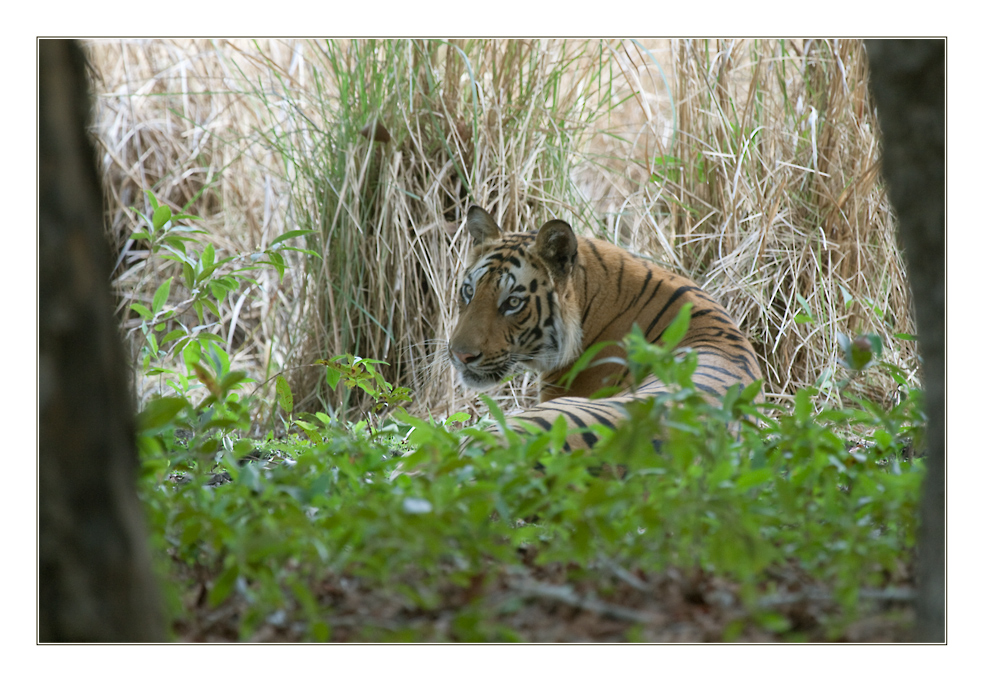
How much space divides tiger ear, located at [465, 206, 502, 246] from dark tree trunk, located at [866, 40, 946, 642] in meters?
2.04

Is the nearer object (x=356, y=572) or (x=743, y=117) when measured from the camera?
(x=356, y=572)

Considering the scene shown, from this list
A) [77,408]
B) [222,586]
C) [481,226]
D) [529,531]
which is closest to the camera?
[77,408]

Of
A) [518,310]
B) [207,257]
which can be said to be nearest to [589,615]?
[207,257]

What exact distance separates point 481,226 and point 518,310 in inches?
17.4

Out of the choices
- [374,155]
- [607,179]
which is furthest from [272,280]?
[607,179]

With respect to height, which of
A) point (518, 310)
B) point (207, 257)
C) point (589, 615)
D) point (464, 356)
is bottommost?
point (589, 615)

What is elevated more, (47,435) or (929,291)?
(929,291)

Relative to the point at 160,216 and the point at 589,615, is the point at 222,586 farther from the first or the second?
the point at 160,216

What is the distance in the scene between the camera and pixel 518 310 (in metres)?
3.07

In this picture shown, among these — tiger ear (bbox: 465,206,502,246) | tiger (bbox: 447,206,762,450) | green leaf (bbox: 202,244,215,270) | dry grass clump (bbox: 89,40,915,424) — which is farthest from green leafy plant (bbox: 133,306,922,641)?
dry grass clump (bbox: 89,40,915,424)

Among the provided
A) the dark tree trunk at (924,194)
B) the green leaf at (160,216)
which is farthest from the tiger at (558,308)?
the dark tree trunk at (924,194)

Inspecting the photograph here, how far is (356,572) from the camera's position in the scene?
129 centimetres

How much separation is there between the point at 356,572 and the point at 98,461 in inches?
17.9

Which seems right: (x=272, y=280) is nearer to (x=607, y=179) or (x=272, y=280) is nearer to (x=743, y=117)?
(x=607, y=179)
